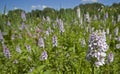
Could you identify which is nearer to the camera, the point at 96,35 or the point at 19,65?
the point at 96,35

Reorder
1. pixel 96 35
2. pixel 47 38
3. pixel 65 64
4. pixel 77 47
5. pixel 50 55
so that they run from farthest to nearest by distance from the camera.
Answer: pixel 47 38 → pixel 77 47 → pixel 50 55 → pixel 65 64 → pixel 96 35

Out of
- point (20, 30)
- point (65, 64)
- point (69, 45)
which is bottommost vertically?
point (65, 64)

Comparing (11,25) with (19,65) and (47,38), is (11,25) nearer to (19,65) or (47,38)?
(47,38)

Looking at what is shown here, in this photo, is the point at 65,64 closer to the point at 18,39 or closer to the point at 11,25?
the point at 18,39

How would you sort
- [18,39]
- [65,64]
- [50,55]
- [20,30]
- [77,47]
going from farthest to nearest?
[20,30], [18,39], [77,47], [50,55], [65,64]

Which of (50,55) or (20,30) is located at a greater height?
(20,30)

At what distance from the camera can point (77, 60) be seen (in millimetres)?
4559

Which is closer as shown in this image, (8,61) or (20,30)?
(8,61)

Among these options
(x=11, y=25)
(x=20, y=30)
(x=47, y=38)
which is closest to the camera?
(x=47, y=38)

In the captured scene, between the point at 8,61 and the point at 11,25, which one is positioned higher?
the point at 11,25

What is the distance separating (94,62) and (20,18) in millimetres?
5536

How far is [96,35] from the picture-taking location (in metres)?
3.14

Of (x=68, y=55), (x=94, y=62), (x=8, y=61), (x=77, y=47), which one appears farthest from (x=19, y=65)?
(x=94, y=62)

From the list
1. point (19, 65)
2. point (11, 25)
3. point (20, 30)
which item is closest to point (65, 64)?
point (19, 65)
